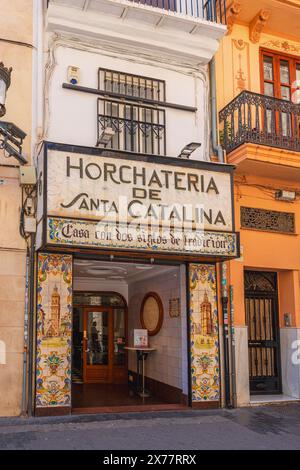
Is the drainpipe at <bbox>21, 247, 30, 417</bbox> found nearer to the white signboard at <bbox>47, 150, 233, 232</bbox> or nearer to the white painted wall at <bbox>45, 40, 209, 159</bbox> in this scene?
the white signboard at <bbox>47, 150, 233, 232</bbox>

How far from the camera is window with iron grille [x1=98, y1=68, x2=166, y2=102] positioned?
10211 mm

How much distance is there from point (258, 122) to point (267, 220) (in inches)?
79.3

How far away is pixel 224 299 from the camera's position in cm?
1012

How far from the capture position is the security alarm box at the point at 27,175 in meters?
8.93

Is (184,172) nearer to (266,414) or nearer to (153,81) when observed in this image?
(153,81)

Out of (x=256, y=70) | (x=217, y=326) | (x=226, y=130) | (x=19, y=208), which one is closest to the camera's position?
(x=19, y=208)

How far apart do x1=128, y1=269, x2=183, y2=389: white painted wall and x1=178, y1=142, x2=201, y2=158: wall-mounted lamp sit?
7.44 ft

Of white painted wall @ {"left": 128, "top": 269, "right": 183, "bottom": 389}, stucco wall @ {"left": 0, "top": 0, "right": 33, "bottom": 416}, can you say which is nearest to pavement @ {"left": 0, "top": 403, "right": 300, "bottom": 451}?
stucco wall @ {"left": 0, "top": 0, "right": 33, "bottom": 416}

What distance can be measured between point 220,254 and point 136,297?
13.7 feet

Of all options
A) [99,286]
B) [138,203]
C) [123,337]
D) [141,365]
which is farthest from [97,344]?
[138,203]

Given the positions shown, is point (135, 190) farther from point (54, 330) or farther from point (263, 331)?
point (263, 331)

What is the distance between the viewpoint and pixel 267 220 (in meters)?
11.0

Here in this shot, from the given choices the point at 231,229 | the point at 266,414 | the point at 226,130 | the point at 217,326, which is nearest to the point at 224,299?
the point at 217,326

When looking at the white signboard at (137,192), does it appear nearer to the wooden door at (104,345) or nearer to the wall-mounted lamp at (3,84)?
the wall-mounted lamp at (3,84)
